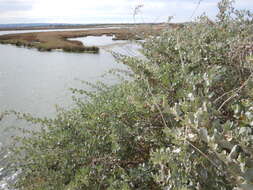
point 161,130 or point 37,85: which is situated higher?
point 161,130

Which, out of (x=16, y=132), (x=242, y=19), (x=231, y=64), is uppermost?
(x=242, y=19)

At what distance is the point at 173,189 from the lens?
129cm

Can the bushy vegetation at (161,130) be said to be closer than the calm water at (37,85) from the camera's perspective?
Yes

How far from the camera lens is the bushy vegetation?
1330mm

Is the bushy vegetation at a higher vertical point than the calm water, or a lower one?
higher

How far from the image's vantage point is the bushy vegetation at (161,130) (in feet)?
4.36

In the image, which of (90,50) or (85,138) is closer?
(85,138)

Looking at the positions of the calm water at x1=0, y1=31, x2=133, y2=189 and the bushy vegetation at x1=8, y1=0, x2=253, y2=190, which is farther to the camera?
the calm water at x1=0, y1=31, x2=133, y2=189

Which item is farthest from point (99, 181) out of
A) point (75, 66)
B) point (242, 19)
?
point (75, 66)

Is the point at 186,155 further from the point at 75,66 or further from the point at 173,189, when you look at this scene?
the point at 75,66

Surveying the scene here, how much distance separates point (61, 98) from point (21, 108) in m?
1.06

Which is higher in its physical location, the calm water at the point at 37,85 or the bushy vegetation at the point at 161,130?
the bushy vegetation at the point at 161,130

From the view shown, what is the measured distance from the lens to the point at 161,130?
210 centimetres

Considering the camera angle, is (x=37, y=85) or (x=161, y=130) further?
(x=37, y=85)
